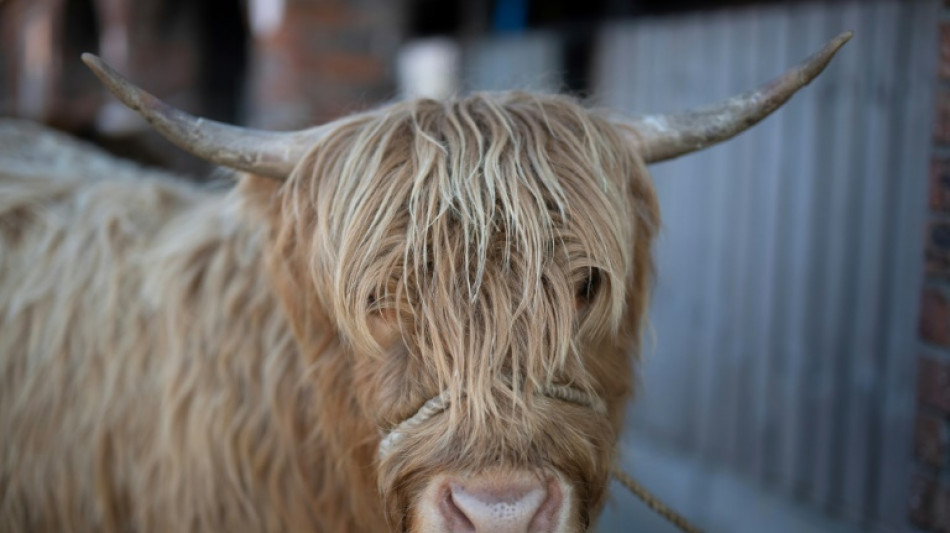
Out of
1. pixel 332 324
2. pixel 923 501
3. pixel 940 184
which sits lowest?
pixel 923 501

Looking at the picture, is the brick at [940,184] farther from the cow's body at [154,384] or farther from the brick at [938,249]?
the cow's body at [154,384]

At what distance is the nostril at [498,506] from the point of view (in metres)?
1.59

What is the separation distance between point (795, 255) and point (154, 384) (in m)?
2.60

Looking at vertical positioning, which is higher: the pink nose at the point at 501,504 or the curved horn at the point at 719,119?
the curved horn at the point at 719,119

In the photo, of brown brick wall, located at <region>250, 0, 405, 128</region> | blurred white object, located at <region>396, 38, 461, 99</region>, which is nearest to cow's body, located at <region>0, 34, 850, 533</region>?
brown brick wall, located at <region>250, 0, 405, 128</region>

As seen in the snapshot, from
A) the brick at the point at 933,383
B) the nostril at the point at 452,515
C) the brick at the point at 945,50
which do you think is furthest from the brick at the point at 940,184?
the nostril at the point at 452,515

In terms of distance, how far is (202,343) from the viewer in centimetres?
248

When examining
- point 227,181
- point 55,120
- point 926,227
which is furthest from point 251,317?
point 55,120

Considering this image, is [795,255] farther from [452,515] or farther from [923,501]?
[452,515]

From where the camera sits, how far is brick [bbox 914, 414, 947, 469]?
7.92ft

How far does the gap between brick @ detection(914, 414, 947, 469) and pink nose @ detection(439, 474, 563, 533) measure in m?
1.38

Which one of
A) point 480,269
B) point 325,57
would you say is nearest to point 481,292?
point 480,269

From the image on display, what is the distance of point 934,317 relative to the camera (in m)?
2.42

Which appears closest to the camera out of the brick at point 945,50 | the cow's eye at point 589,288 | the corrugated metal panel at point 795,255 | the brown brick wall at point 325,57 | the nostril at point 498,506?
the nostril at point 498,506
